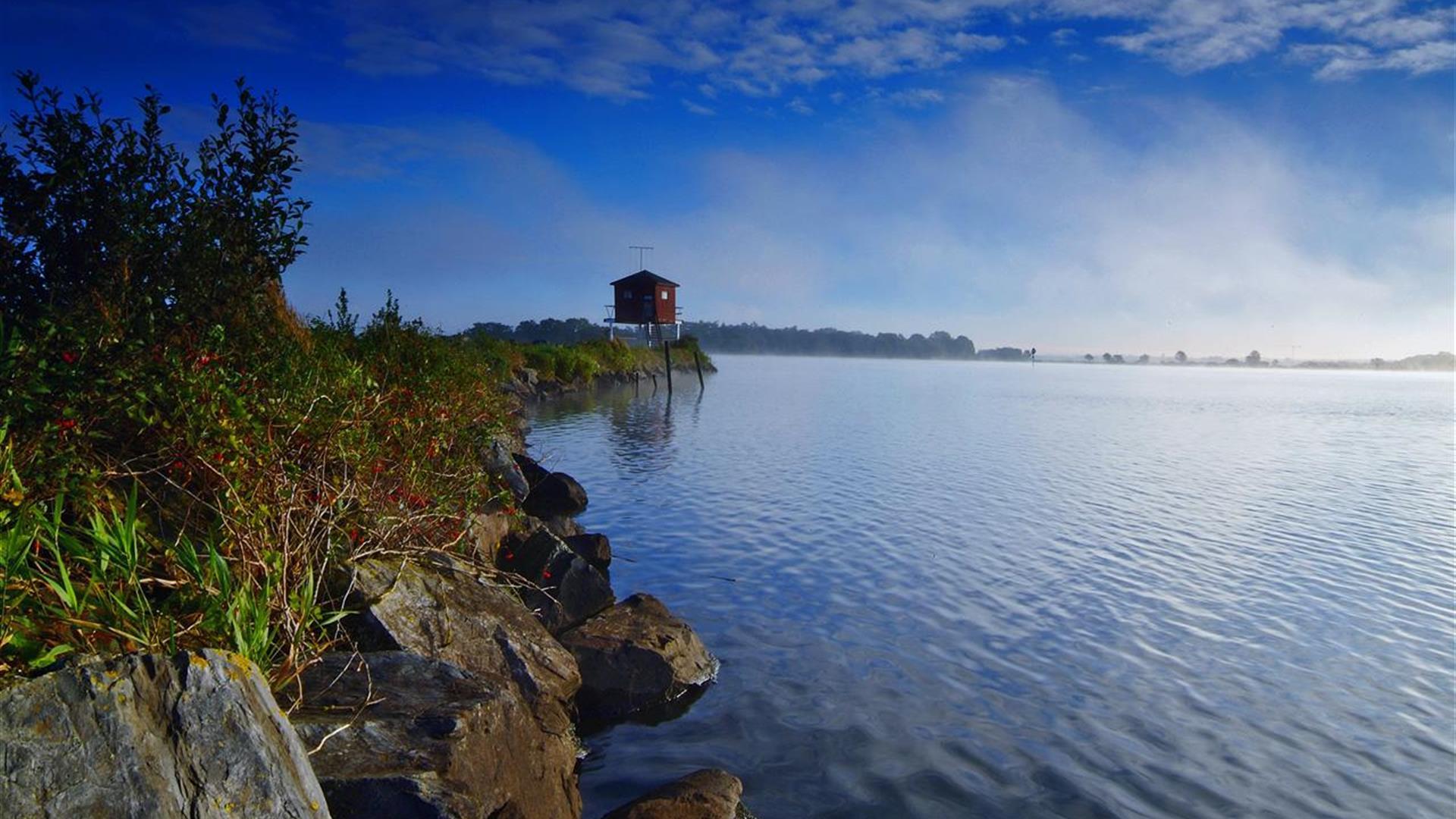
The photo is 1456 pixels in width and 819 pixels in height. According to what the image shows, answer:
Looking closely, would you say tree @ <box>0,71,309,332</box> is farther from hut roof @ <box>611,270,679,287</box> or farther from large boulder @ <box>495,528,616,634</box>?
hut roof @ <box>611,270,679,287</box>

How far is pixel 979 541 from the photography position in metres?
20.2

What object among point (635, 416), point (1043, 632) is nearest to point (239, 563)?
point (1043, 632)

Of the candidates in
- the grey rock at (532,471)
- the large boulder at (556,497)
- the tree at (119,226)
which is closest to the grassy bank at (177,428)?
the tree at (119,226)

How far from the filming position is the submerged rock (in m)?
16.4

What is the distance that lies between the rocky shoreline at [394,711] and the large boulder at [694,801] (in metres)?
0.02

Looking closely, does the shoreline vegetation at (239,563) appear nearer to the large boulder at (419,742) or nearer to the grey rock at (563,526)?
the large boulder at (419,742)

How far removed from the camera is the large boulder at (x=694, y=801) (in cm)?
763

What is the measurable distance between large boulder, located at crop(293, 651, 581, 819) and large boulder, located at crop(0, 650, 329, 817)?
719 millimetres

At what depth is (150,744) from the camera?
443 cm

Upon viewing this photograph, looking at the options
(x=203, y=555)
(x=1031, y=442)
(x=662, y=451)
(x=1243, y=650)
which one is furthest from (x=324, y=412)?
(x=1031, y=442)

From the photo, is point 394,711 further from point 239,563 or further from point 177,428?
point 177,428

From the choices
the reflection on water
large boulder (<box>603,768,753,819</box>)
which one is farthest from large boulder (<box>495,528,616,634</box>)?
the reflection on water

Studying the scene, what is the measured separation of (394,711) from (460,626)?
2.52 meters

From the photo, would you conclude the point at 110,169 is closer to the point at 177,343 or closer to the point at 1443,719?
the point at 177,343
